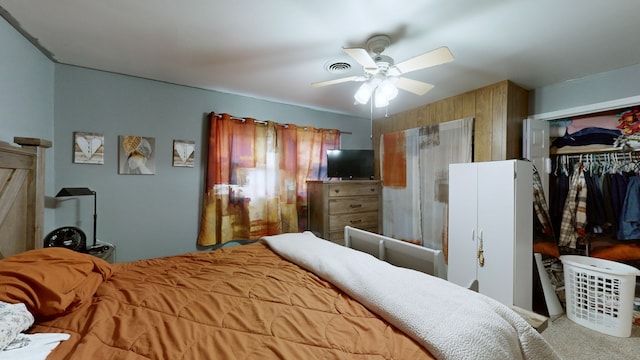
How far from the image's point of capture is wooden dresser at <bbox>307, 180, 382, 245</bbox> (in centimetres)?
320

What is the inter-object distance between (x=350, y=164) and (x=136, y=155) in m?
2.46

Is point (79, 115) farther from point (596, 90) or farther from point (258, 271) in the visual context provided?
point (596, 90)

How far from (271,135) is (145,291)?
229 cm

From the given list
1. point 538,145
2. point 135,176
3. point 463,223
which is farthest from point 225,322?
point 538,145

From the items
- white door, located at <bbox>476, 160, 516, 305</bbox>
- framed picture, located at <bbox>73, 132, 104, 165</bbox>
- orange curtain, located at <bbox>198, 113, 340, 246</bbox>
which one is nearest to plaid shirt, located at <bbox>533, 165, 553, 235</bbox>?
white door, located at <bbox>476, 160, 516, 305</bbox>

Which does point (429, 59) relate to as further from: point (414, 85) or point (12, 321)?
point (12, 321)

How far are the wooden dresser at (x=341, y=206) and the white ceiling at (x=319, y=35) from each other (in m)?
1.38

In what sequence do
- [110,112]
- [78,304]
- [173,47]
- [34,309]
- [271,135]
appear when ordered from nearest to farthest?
[34,309] < [78,304] < [173,47] < [110,112] < [271,135]

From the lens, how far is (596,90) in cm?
237

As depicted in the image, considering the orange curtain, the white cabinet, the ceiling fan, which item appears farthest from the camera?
the orange curtain

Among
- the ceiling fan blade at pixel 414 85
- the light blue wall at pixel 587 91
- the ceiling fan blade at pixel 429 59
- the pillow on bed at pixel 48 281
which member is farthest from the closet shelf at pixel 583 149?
the pillow on bed at pixel 48 281

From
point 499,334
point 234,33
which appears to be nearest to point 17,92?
point 234,33

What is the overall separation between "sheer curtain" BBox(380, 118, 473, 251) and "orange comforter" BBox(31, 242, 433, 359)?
7.46 feet

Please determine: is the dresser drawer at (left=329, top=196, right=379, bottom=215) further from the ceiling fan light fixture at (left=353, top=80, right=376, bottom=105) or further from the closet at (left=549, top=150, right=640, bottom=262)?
the closet at (left=549, top=150, right=640, bottom=262)
